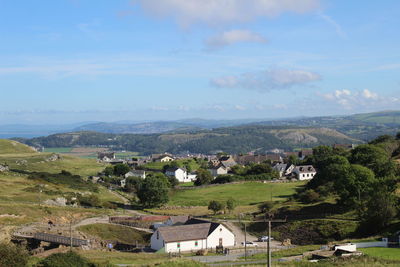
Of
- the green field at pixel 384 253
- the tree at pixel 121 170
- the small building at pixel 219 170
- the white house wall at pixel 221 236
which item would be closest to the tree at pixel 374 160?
the green field at pixel 384 253

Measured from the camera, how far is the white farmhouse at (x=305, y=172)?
120 m

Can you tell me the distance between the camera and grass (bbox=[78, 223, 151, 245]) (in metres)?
57.0

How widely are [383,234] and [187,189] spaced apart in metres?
62.5

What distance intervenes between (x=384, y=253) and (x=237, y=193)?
175 ft

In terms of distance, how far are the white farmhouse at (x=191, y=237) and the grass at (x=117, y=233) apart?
19.0ft

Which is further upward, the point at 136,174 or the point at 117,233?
the point at 117,233

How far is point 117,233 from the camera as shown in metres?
58.7

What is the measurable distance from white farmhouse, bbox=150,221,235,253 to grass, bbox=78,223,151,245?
5799 mm

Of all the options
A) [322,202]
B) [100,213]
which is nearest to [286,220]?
[322,202]

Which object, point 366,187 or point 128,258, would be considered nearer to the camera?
point 128,258

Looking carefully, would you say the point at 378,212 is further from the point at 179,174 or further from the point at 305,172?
the point at 179,174

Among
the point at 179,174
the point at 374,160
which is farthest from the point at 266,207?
the point at 179,174

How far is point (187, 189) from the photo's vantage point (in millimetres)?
108250

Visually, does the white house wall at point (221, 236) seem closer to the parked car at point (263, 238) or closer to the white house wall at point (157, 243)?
the parked car at point (263, 238)
